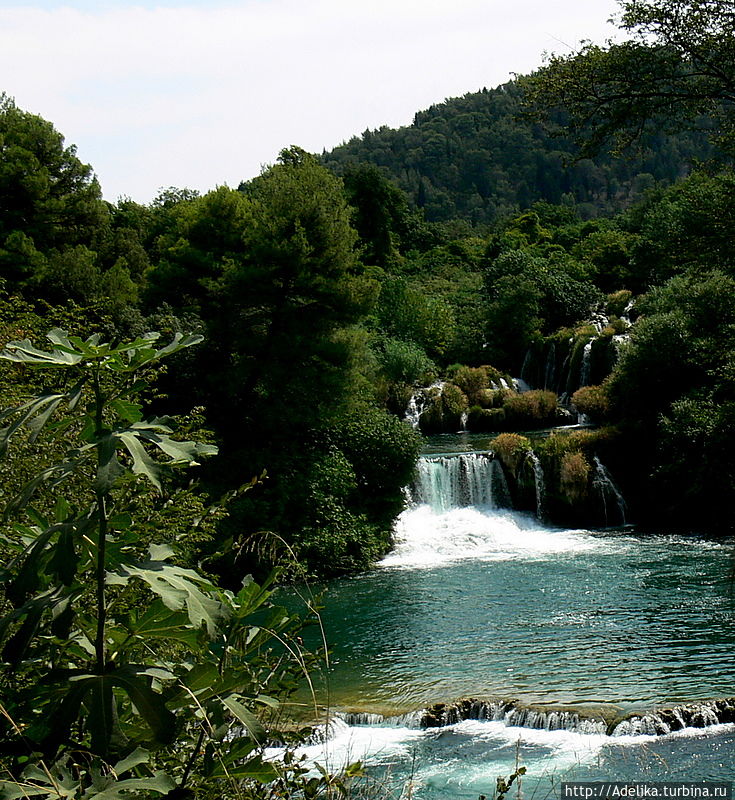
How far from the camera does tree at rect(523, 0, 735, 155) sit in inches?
309

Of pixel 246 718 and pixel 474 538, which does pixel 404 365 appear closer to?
pixel 474 538

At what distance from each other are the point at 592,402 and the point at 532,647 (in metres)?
13.2

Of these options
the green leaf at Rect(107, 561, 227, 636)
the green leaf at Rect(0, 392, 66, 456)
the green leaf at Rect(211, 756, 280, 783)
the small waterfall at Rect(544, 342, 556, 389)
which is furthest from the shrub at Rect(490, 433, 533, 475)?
the green leaf at Rect(0, 392, 66, 456)

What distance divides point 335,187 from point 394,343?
919 centimetres

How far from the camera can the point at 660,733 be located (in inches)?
326

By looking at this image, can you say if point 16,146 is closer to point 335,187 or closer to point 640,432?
point 335,187

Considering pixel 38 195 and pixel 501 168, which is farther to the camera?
pixel 501 168

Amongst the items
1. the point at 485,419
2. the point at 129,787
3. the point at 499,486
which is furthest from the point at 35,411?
the point at 485,419

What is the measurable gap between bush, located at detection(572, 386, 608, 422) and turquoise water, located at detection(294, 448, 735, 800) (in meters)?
5.68

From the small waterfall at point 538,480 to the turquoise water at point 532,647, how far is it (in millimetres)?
935

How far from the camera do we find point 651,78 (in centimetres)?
809

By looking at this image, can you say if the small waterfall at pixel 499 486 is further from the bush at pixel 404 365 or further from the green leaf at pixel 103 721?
the green leaf at pixel 103 721

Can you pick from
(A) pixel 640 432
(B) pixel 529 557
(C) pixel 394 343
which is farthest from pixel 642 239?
(B) pixel 529 557

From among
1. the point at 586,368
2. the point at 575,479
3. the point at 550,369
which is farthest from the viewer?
the point at 550,369
